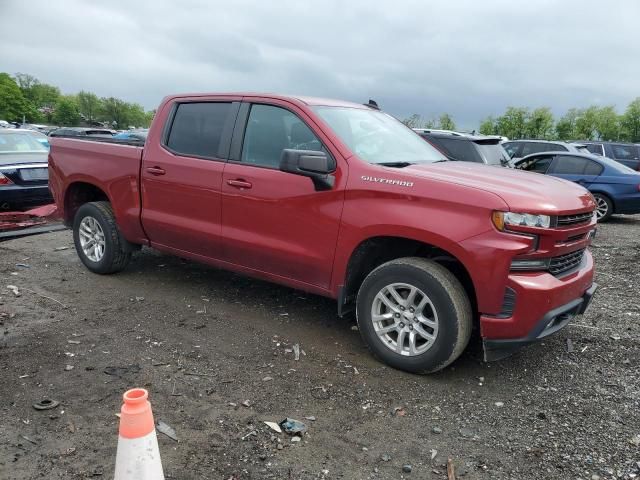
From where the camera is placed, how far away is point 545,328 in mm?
3396

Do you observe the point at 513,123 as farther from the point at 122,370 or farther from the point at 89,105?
the point at 89,105

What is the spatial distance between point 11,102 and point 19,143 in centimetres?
9887

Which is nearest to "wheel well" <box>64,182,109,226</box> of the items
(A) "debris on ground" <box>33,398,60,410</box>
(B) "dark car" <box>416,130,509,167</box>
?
(A) "debris on ground" <box>33,398,60,410</box>

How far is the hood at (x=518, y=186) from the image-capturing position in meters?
3.30

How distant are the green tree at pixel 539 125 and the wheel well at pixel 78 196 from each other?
55.9 meters

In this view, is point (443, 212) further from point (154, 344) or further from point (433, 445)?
point (154, 344)

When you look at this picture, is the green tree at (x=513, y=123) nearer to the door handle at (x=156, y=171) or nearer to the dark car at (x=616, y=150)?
the dark car at (x=616, y=150)

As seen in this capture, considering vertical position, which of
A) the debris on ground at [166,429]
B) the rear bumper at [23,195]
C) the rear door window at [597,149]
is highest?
the rear door window at [597,149]

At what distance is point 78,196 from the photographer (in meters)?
6.14

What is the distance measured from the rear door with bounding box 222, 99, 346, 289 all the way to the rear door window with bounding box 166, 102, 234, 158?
0.74ft

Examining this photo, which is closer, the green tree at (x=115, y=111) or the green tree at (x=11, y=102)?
the green tree at (x=11, y=102)

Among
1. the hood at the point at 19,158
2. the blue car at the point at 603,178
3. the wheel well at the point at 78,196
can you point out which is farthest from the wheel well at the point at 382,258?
the blue car at the point at 603,178

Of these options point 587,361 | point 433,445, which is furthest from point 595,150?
point 433,445

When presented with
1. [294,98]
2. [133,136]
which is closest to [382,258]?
[294,98]
